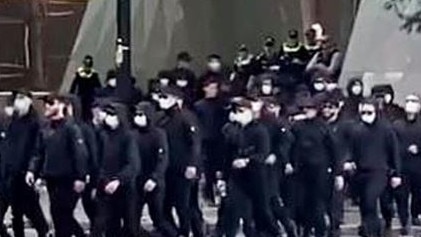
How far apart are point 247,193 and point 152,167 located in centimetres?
115

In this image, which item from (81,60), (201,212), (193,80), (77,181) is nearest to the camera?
(77,181)

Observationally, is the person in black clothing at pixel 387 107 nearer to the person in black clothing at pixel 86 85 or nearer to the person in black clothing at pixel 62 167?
the person in black clothing at pixel 62 167

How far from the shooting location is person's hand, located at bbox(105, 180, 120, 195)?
18.9 metres

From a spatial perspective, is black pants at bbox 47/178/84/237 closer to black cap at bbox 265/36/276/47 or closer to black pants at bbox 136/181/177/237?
black pants at bbox 136/181/177/237

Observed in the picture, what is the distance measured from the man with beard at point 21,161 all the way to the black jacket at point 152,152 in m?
1.26

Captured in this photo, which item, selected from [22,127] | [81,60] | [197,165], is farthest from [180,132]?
[81,60]

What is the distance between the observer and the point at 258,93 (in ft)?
70.1

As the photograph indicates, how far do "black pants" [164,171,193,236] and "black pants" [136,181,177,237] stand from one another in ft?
0.49

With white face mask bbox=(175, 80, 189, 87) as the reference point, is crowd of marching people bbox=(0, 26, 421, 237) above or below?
below

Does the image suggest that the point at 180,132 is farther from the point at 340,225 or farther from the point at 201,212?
the point at 340,225

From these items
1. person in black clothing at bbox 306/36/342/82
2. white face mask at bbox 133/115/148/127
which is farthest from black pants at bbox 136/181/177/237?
person in black clothing at bbox 306/36/342/82

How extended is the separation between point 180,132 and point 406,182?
120 inches

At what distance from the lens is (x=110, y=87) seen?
76.6 feet

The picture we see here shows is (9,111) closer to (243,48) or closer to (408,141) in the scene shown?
(408,141)
